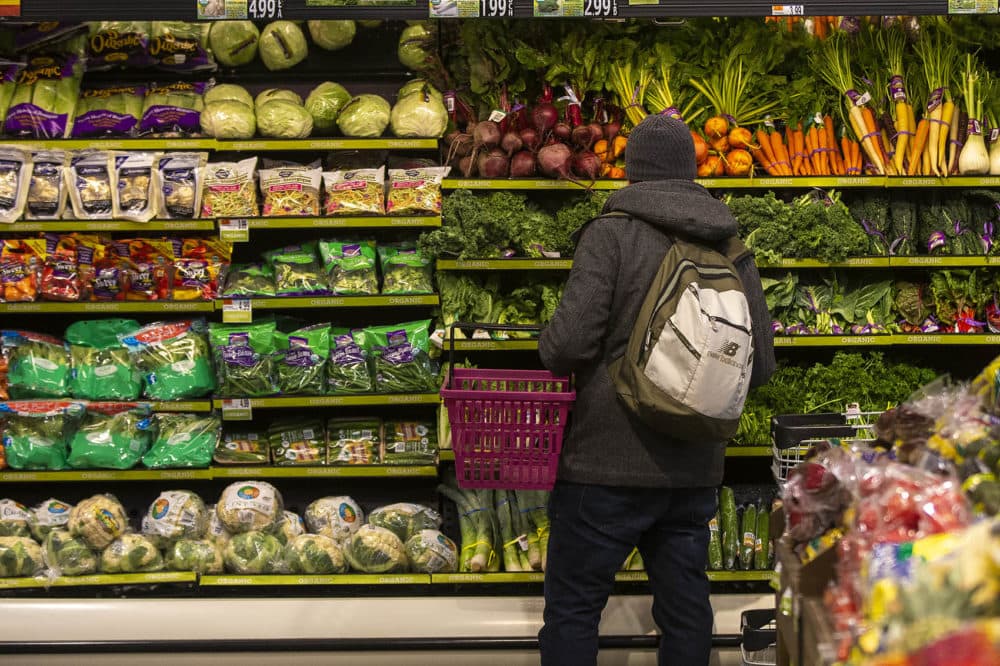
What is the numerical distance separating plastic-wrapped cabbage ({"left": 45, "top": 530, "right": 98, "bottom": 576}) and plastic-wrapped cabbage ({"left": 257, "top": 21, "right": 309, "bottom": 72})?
84.6 inches

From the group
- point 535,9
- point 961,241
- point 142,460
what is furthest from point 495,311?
point 961,241

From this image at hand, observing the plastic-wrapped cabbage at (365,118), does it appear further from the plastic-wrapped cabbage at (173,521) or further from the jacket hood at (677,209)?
the plastic-wrapped cabbage at (173,521)

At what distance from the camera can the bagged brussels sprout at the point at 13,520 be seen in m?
3.98

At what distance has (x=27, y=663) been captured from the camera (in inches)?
142

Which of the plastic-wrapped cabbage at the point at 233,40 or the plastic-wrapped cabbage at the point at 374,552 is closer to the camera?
the plastic-wrapped cabbage at the point at 374,552

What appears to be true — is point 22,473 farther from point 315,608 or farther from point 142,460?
point 315,608

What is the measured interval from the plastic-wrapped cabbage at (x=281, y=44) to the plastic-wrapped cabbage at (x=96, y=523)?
78.4 inches

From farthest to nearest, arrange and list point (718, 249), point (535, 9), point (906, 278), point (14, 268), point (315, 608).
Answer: point (906, 278)
point (14, 268)
point (315, 608)
point (535, 9)
point (718, 249)

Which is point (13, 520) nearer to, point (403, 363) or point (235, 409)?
point (235, 409)

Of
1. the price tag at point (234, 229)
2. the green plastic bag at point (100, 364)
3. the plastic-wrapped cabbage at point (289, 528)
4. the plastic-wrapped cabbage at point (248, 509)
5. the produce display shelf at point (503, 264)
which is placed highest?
the price tag at point (234, 229)

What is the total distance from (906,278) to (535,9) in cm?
210

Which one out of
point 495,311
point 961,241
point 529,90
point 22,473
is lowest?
point 22,473

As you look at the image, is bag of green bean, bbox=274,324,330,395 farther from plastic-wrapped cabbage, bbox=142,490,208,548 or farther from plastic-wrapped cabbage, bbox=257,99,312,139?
plastic-wrapped cabbage, bbox=257,99,312,139

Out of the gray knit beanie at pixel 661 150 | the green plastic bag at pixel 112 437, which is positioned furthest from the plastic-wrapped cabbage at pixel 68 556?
the gray knit beanie at pixel 661 150
